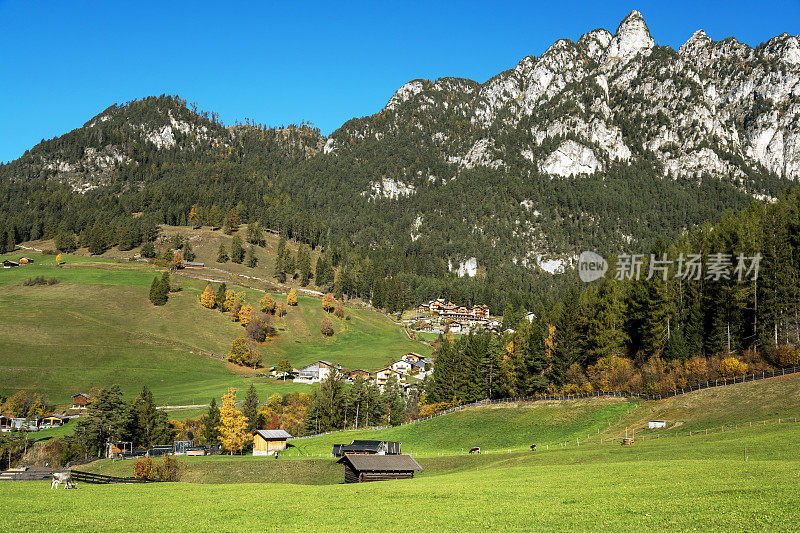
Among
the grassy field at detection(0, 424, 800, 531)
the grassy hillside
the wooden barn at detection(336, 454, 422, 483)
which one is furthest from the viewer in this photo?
the grassy hillside

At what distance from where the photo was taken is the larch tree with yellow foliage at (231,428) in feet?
276

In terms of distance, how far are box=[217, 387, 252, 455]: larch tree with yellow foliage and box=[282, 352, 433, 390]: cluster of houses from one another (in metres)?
41.6

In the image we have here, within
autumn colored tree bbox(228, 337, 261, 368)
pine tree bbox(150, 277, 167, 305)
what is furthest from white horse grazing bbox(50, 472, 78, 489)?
pine tree bbox(150, 277, 167, 305)

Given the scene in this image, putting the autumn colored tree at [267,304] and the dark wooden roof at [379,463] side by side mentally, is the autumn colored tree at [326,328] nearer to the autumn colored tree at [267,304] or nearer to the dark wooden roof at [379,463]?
the autumn colored tree at [267,304]

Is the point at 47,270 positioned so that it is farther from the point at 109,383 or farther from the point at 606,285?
the point at 606,285

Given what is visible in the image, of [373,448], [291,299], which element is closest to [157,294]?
[291,299]

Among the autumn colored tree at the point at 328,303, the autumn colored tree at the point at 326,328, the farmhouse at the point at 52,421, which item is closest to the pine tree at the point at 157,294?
the autumn colored tree at the point at 326,328

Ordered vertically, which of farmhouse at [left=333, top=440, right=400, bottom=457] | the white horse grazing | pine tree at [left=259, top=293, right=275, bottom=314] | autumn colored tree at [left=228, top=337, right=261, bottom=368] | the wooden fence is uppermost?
pine tree at [left=259, top=293, right=275, bottom=314]

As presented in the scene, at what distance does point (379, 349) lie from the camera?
554 feet

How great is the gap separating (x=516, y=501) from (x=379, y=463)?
2321cm

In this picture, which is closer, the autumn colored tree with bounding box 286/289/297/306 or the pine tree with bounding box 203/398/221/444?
the pine tree with bounding box 203/398/221/444

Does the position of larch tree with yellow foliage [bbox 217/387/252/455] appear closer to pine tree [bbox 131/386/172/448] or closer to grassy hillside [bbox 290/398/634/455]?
grassy hillside [bbox 290/398/634/455]

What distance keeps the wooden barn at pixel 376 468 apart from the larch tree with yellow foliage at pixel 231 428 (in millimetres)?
39044

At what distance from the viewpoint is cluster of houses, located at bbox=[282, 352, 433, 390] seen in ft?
442
